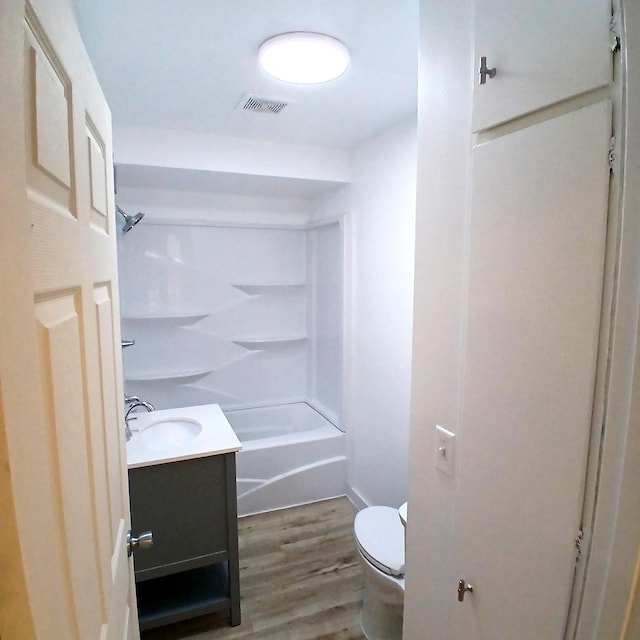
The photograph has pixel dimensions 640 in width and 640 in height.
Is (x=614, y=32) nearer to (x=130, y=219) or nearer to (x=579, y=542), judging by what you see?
(x=579, y=542)

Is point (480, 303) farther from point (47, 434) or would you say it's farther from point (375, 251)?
point (375, 251)

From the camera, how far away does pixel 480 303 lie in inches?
41.0

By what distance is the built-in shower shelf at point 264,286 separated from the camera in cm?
352

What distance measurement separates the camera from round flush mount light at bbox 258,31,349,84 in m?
1.49

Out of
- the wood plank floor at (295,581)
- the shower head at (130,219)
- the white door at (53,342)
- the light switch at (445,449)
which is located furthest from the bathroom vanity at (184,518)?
the shower head at (130,219)

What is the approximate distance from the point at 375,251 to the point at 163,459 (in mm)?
1698

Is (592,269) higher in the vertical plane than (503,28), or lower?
lower

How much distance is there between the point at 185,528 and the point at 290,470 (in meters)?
1.15

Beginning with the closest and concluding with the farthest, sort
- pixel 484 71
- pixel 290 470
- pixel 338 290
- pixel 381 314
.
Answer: pixel 484 71 < pixel 381 314 < pixel 290 470 < pixel 338 290

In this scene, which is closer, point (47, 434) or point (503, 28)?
point (47, 434)

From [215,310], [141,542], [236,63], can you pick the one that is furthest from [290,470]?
[236,63]

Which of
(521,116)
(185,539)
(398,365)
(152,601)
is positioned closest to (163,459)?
(185,539)

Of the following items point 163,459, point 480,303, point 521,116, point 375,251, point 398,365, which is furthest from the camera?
point 375,251

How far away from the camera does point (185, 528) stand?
184cm
